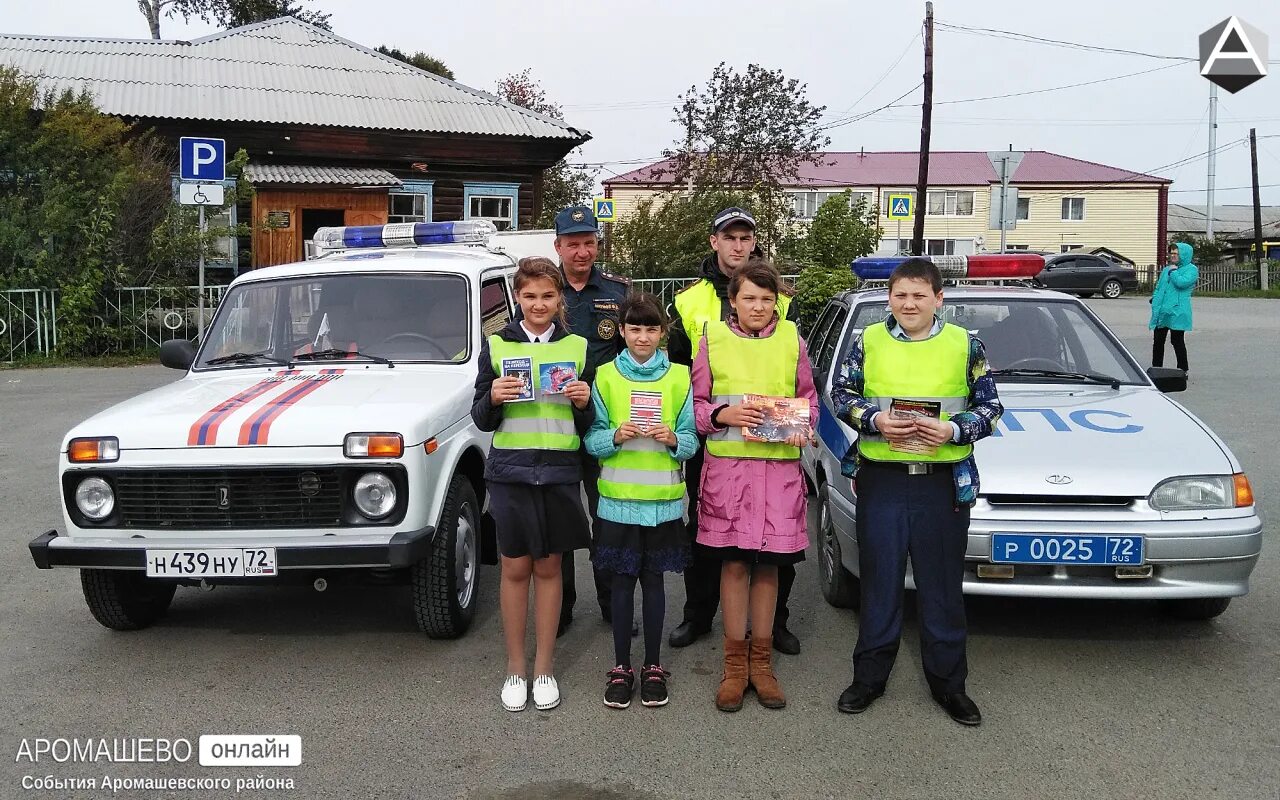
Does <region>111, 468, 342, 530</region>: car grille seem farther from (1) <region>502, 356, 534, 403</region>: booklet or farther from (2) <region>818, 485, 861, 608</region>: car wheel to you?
(2) <region>818, 485, 861, 608</region>: car wheel

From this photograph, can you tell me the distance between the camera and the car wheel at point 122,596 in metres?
5.15

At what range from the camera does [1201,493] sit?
4812mm

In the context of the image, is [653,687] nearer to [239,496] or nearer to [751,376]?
[751,376]

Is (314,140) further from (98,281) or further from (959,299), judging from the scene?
(959,299)

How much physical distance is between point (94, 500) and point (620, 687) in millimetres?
2434

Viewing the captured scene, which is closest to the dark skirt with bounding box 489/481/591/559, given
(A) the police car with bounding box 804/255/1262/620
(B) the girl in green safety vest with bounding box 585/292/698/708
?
(B) the girl in green safety vest with bounding box 585/292/698/708

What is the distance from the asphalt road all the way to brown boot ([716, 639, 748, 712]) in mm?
65

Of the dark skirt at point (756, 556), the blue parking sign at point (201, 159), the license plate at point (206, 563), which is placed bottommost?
the license plate at point (206, 563)

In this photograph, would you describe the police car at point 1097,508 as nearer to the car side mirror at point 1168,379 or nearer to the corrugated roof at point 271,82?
the car side mirror at point 1168,379

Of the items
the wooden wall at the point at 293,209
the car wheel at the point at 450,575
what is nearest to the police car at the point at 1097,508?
the car wheel at the point at 450,575

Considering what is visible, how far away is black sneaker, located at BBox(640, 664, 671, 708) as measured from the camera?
14.6 ft

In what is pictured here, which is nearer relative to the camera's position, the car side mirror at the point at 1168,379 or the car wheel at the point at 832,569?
the car wheel at the point at 832,569

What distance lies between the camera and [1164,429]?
5.27 metres

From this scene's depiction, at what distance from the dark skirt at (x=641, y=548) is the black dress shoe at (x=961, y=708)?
3.78 feet
